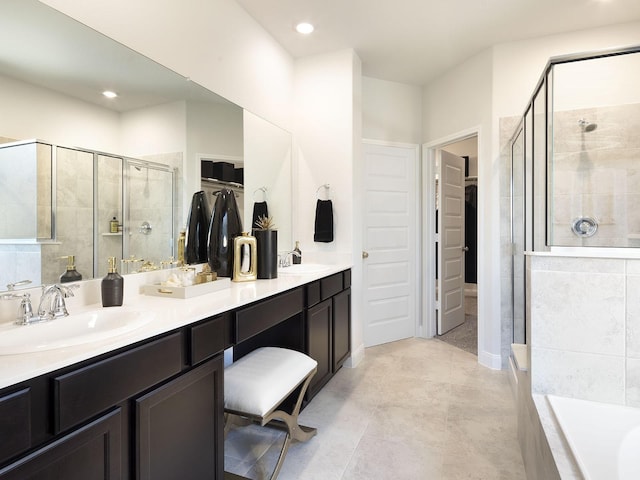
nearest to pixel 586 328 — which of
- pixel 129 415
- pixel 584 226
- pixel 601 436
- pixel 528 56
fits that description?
pixel 601 436

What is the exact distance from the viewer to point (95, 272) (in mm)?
1607

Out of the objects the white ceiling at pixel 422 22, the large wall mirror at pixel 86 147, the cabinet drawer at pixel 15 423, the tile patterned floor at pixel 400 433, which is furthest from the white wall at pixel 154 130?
the tile patterned floor at pixel 400 433

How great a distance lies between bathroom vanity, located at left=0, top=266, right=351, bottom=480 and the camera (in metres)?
0.83

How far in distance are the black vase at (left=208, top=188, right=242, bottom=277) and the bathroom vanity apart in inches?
14.0

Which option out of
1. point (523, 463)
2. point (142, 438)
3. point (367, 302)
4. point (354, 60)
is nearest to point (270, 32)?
point (354, 60)

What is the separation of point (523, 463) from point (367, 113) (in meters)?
3.05

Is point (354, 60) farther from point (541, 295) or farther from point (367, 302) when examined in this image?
point (541, 295)

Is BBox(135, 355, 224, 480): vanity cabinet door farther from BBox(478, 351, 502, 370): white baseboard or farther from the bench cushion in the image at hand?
BBox(478, 351, 502, 370): white baseboard

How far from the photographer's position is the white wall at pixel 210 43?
5.48 ft

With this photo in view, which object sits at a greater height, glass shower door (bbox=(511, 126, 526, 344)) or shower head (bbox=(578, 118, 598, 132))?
shower head (bbox=(578, 118, 598, 132))

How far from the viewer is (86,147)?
5.12ft

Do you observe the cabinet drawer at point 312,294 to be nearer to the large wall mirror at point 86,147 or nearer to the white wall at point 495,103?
the large wall mirror at point 86,147

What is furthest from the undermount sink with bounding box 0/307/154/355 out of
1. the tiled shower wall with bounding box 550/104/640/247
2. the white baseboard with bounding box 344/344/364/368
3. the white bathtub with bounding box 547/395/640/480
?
the tiled shower wall with bounding box 550/104/640/247

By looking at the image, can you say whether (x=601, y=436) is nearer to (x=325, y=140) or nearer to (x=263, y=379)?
(x=263, y=379)
